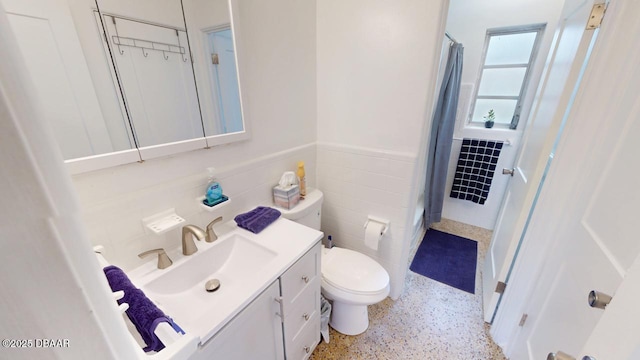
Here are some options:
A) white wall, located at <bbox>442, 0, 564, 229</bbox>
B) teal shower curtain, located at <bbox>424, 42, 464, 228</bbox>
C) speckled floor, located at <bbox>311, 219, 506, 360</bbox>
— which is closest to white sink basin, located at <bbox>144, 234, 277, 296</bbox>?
speckled floor, located at <bbox>311, 219, 506, 360</bbox>

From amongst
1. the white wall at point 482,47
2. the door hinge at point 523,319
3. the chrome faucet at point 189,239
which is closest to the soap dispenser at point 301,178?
the chrome faucet at point 189,239

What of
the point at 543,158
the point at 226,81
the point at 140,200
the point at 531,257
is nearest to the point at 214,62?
the point at 226,81

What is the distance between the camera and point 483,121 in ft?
7.99

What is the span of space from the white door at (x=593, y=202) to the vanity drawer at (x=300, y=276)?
2.72 ft

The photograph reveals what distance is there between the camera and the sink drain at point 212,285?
0.98 m

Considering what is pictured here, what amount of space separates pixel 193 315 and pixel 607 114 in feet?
5.22

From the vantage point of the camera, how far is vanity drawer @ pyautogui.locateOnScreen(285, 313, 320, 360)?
45.0 inches

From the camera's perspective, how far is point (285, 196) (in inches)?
53.6

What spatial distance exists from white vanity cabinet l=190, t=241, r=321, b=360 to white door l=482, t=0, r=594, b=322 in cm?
109

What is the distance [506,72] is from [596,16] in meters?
1.54

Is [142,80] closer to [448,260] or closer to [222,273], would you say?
[222,273]

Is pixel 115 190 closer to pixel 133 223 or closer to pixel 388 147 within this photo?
pixel 133 223

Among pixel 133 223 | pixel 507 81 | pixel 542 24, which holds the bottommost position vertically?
pixel 133 223

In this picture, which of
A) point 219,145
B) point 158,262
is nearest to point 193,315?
point 158,262
